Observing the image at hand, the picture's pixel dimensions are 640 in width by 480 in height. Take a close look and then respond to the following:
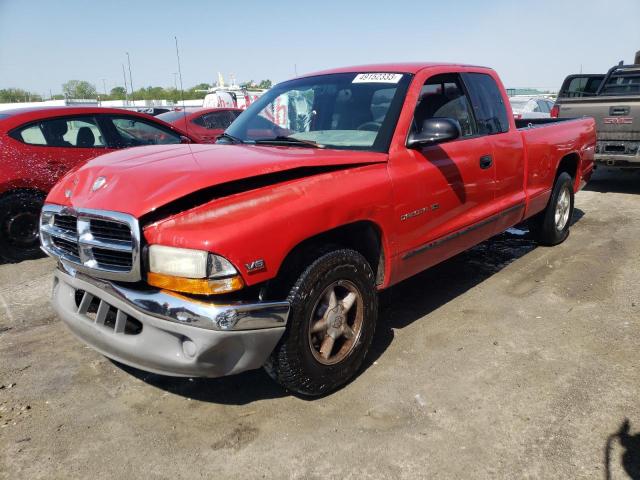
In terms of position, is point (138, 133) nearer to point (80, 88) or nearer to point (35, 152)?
point (35, 152)

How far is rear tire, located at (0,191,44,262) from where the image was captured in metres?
5.54

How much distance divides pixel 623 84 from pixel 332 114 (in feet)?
27.5

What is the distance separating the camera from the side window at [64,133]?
5.79m

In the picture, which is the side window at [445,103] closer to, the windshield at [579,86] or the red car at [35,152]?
the red car at [35,152]

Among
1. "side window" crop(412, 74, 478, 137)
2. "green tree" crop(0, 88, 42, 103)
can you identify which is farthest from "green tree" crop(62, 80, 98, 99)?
"side window" crop(412, 74, 478, 137)

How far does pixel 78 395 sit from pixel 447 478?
214 centimetres

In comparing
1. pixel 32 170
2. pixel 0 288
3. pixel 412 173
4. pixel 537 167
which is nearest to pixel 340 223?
pixel 412 173

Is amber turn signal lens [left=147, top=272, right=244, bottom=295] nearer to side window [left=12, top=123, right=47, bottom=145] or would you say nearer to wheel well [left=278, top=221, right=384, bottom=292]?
wheel well [left=278, top=221, right=384, bottom=292]

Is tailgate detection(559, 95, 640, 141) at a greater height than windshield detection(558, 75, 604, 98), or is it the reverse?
windshield detection(558, 75, 604, 98)

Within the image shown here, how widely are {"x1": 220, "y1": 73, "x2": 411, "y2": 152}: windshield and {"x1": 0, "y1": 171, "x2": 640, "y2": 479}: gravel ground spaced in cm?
146

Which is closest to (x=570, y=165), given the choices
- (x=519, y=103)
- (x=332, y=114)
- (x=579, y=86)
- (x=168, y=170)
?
Answer: (x=332, y=114)

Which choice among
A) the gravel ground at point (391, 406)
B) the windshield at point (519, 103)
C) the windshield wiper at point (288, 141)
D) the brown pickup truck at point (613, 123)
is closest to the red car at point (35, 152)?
the gravel ground at point (391, 406)

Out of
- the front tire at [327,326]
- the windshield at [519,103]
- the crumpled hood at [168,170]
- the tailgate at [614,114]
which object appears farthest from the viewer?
the windshield at [519,103]

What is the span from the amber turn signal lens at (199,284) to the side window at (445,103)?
1960mm
